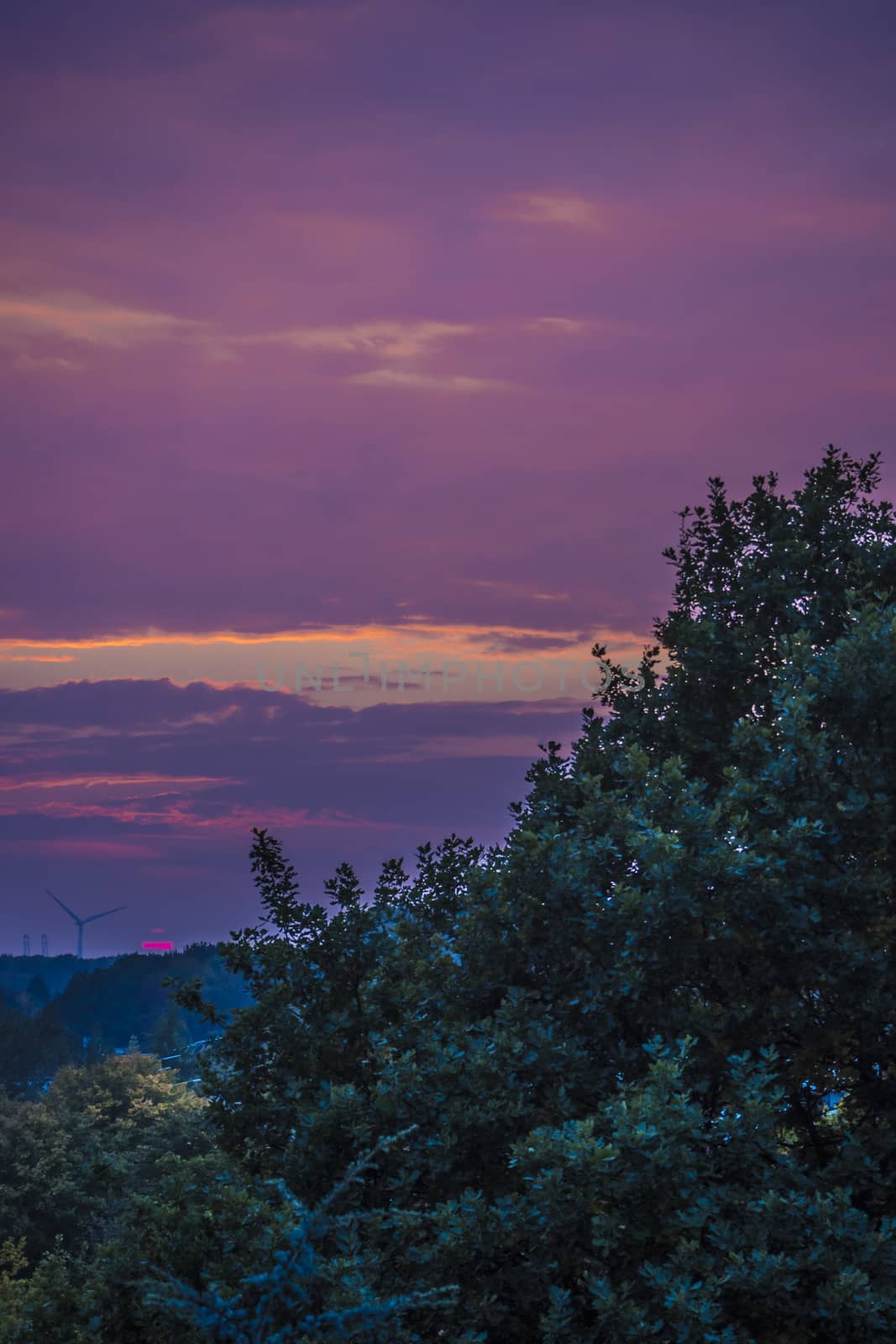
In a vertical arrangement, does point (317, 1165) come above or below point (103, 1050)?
above

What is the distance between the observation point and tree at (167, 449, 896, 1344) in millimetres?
12477

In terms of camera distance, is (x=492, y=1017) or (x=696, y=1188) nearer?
(x=696, y=1188)

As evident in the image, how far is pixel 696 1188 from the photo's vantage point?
12562mm

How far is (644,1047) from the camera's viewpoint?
1377cm

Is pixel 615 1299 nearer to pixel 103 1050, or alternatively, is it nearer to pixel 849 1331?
pixel 849 1331

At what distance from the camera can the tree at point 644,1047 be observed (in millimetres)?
12477

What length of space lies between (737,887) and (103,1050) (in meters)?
132

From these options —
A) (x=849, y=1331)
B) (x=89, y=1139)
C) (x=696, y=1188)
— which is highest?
(x=696, y=1188)

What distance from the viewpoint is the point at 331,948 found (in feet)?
59.7

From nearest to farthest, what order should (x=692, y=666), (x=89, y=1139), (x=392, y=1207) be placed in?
(x=392, y=1207)
(x=692, y=666)
(x=89, y=1139)

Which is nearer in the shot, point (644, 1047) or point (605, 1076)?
point (644, 1047)

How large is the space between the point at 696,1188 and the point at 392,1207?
3.37 m

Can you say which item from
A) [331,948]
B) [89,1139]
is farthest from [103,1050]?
[331,948]

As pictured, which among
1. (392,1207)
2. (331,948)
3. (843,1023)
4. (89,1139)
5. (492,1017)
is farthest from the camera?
(89,1139)
